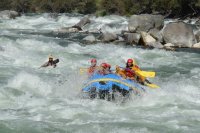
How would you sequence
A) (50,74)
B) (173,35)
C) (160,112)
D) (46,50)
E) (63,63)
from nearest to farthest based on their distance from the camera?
(160,112), (50,74), (63,63), (46,50), (173,35)

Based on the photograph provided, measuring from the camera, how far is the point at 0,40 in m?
21.1

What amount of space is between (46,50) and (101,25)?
10845mm

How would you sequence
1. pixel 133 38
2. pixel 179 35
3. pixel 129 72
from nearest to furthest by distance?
1. pixel 129 72
2. pixel 179 35
3. pixel 133 38

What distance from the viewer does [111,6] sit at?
40.3 metres

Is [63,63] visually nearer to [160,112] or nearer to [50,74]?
[50,74]

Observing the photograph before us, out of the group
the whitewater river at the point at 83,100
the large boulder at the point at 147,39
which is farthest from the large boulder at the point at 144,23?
the whitewater river at the point at 83,100

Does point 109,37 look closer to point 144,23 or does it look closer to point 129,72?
point 144,23

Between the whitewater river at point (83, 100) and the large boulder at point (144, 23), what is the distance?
16.4 feet

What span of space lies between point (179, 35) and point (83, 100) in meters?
12.3

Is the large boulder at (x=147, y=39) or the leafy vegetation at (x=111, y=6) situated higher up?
the leafy vegetation at (x=111, y=6)

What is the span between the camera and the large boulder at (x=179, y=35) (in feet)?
73.3

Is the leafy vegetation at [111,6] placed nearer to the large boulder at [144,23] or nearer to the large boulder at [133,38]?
the large boulder at [144,23]

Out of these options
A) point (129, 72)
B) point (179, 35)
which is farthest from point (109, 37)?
point (129, 72)

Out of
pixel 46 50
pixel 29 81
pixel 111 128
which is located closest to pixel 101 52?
pixel 46 50
